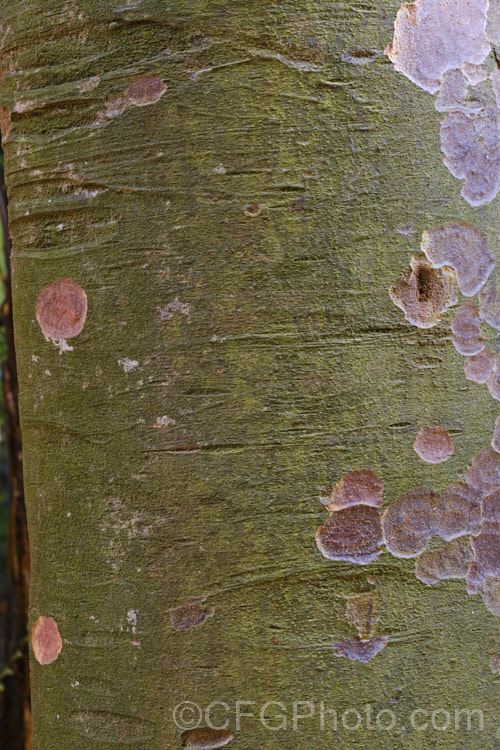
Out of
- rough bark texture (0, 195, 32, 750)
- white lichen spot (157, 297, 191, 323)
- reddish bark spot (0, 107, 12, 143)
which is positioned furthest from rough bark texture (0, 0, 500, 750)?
rough bark texture (0, 195, 32, 750)

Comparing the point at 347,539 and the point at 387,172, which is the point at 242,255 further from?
the point at 347,539

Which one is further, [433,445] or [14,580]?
[14,580]

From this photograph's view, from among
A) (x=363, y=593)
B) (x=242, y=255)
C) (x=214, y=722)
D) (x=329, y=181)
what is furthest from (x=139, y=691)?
(x=329, y=181)

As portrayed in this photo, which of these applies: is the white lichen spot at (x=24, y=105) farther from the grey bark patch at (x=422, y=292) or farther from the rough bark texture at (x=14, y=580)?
the rough bark texture at (x=14, y=580)

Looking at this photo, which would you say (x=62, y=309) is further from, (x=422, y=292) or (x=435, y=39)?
(x=435, y=39)

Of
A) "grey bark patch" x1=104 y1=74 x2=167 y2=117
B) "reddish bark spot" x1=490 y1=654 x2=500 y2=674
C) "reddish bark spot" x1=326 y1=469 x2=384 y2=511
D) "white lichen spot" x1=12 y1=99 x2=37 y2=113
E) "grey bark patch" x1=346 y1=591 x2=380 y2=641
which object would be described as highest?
"white lichen spot" x1=12 y1=99 x2=37 y2=113

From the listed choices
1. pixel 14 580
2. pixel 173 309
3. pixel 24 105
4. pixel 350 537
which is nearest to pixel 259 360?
pixel 173 309

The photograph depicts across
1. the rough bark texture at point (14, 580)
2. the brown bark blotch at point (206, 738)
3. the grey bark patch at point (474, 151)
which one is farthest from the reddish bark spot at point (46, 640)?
the rough bark texture at point (14, 580)

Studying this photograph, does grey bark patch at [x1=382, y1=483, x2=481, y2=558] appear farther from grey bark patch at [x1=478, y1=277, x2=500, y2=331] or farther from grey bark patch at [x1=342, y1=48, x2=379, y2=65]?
grey bark patch at [x1=342, y1=48, x2=379, y2=65]
